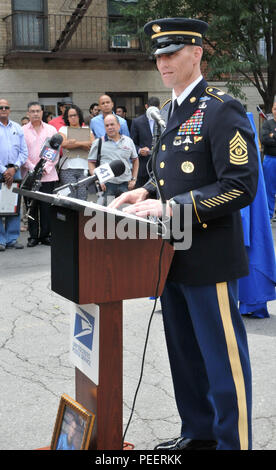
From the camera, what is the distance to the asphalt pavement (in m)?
3.70

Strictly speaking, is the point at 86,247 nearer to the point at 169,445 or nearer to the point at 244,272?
the point at 244,272

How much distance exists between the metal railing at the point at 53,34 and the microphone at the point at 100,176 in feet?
54.0

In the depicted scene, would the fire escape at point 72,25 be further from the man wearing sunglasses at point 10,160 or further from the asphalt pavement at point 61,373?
the asphalt pavement at point 61,373

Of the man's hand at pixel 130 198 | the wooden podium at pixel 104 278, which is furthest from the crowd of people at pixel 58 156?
the wooden podium at pixel 104 278

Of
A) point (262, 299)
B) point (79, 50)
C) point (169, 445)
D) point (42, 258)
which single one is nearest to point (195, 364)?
point (169, 445)

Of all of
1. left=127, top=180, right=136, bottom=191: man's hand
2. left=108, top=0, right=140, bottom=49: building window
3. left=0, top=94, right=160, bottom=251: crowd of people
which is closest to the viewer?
left=0, top=94, right=160, bottom=251: crowd of people

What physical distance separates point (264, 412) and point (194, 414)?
0.89m

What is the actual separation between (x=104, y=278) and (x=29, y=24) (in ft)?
62.2

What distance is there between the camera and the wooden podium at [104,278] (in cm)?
255

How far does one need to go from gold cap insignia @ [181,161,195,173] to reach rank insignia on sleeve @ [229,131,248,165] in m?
0.21

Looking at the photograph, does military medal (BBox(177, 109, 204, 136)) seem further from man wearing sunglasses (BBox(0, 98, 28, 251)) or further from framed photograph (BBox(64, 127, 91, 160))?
framed photograph (BBox(64, 127, 91, 160))

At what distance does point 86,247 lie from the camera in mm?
2559

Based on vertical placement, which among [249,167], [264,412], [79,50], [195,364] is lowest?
[264,412]

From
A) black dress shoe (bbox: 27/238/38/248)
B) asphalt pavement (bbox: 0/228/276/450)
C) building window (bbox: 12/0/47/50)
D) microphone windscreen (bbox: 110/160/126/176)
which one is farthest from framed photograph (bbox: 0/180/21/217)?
building window (bbox: 12/0/47/50)
